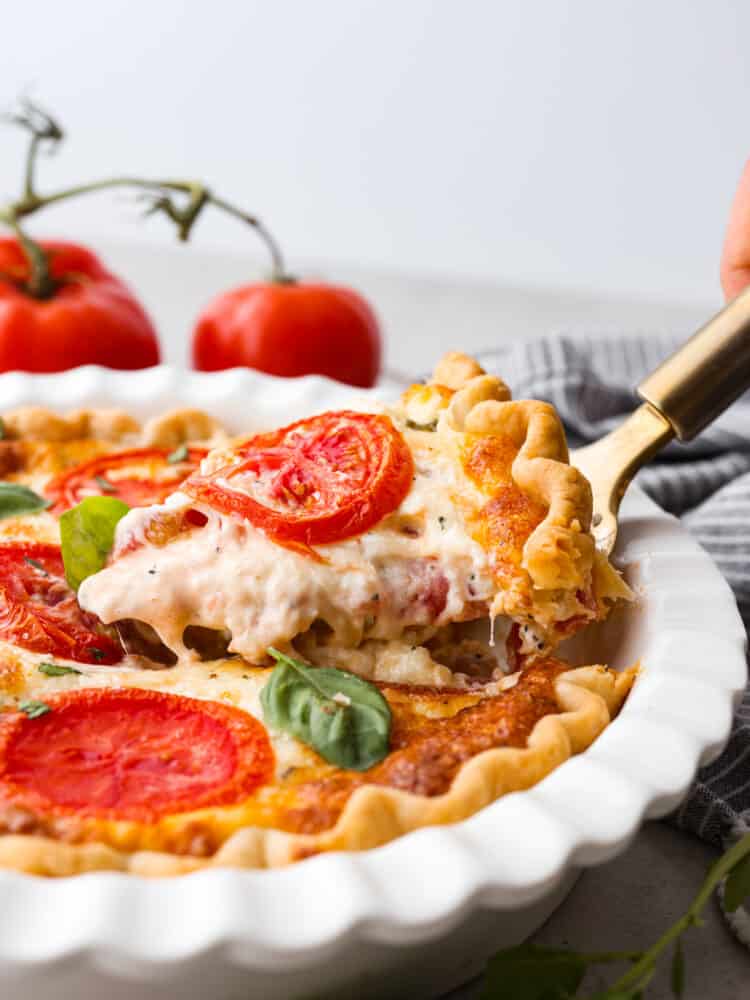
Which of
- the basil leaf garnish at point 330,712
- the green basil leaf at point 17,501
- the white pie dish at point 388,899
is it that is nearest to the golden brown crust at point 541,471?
the white pie dish at point 388,899

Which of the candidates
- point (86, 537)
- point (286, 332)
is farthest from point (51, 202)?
point (86, 537)

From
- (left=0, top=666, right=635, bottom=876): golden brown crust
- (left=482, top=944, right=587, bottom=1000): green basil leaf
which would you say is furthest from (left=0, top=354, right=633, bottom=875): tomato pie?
(left=482, top=944, right=587, bottom=1000): green basil leaf

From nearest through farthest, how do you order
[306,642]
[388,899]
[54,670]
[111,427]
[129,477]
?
[388,899], [54,670], [306,642], [129,477], [111,427]

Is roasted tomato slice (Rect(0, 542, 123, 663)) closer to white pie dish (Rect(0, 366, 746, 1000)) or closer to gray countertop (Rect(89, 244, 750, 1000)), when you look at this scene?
white pie dish (Rect(0, 366, 746, 1000))

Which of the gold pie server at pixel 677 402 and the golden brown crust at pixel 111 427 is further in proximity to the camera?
the golden brown crust at pixel 111 427

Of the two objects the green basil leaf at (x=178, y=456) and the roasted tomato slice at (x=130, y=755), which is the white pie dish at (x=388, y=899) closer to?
the roasted tomato slice at (x=130, y=755)

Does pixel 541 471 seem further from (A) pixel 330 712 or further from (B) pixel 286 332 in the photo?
(B) pixel 286 332

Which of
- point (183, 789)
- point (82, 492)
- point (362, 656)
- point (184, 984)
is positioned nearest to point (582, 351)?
point (82, 492)
